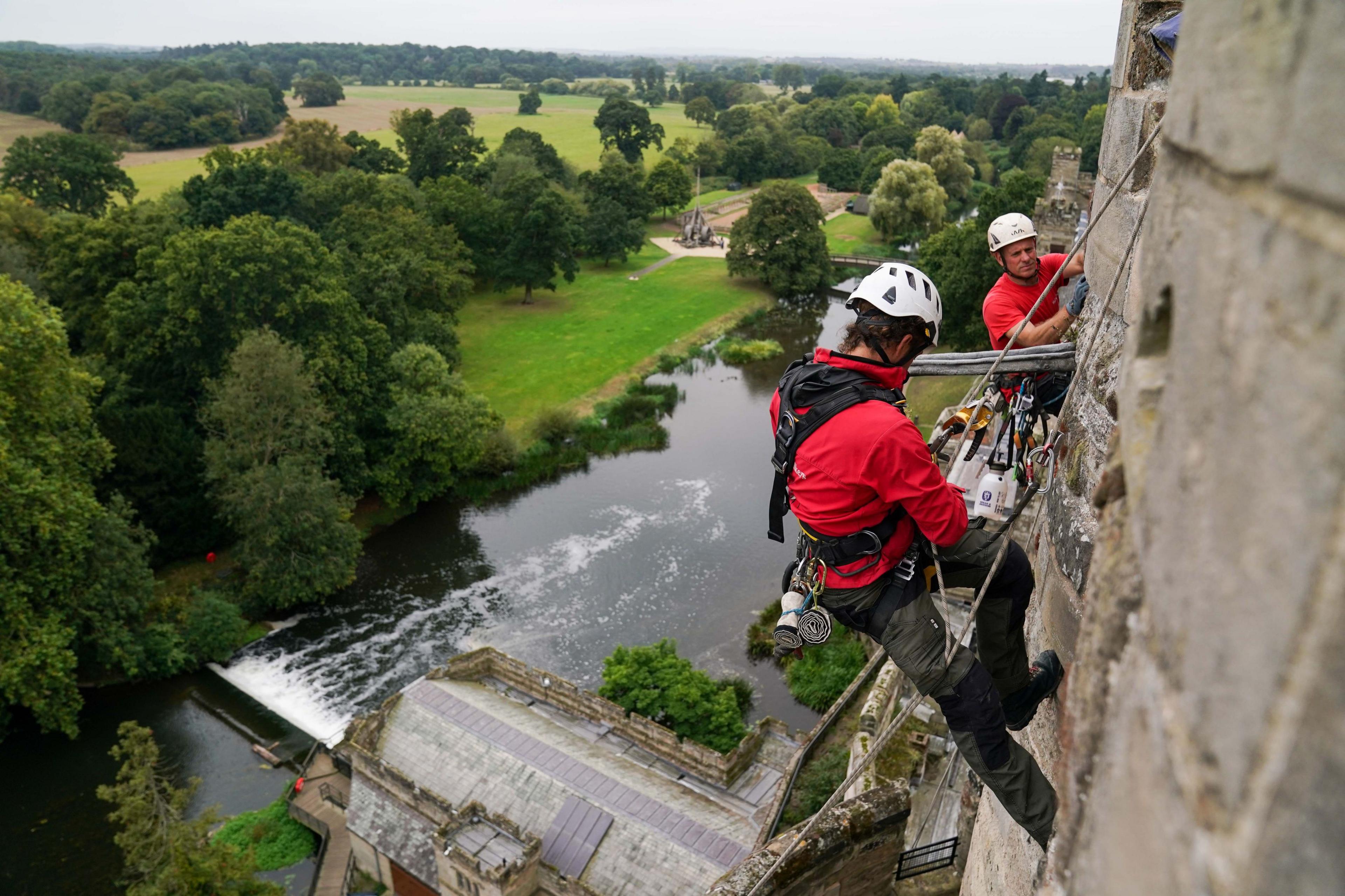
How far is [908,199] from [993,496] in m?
56.2

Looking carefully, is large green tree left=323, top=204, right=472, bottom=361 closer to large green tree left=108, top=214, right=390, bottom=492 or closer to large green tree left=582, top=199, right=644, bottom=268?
large green tree left=108, top=214, right=390, bottom=492

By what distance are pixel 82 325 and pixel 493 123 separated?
317ft

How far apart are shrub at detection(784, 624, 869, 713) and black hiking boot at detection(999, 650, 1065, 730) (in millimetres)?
18139

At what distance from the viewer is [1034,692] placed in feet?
12.7

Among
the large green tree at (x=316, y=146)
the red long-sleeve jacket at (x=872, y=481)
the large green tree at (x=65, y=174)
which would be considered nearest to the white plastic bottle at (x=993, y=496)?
the red long-sleeve jacket at (x=872, y=481)

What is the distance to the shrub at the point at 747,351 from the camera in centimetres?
4384

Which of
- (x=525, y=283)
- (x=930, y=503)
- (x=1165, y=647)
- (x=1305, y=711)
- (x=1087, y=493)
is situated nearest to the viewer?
(x=1305, y=711)

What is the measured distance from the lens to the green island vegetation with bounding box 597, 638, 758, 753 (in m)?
19.4

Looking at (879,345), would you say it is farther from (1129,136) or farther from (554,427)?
(554,427)

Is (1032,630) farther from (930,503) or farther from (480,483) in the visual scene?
(480,483)

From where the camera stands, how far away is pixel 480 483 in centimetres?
3148

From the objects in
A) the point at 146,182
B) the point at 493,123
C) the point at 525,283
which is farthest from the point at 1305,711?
the point at 493,123

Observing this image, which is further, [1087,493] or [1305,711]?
[1087,493]

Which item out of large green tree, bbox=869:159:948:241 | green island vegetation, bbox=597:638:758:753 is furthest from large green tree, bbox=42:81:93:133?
green island vegetation, bbox=597:638:758:753
